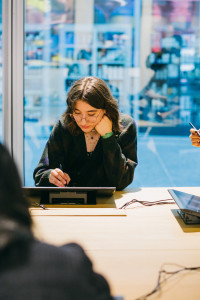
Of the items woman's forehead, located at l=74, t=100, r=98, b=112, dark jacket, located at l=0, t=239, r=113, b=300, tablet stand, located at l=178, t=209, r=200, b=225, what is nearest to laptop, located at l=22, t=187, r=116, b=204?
tablet stand, located at l=178, t=209, r=200, b=225

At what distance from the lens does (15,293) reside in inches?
22.2

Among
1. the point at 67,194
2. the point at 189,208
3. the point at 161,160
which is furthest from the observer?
the point at 161,160

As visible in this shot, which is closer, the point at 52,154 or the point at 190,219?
the point at 190,219

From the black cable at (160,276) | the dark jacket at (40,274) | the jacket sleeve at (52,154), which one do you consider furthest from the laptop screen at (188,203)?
the dark jacket at (40,274)

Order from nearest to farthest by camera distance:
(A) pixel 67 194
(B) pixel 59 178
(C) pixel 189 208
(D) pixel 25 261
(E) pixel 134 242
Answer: (D) pixel 25 261, (E) pixel 134 242, (C) pixel 189 208, (A) pixel 67 194, (B) pixel 59 178

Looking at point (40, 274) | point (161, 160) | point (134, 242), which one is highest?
point (40, 274)

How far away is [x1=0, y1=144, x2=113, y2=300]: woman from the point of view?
0.56m

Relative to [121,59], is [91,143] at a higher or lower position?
lower

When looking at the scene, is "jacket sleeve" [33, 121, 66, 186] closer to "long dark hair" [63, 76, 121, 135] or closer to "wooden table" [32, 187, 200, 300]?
"long dark hair" [63, 76, 121, 135]

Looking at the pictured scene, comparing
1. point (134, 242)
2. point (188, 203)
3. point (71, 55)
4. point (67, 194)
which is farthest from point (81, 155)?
point (71, 55)

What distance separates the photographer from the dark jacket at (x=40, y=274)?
57 cm

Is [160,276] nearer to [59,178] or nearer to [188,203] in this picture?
[188,203]

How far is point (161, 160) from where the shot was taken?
3.67 meters

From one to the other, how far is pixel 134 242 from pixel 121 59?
7.39 ft
